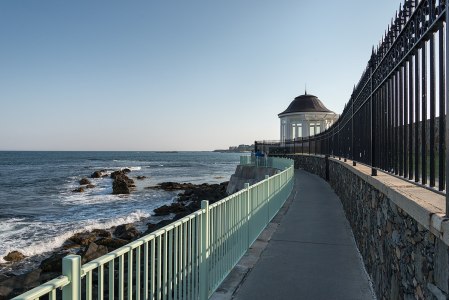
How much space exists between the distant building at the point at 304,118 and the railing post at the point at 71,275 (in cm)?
3516

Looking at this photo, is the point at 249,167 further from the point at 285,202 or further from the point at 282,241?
the point at 282,241

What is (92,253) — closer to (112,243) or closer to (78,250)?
(112,243)

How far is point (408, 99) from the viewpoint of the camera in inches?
159

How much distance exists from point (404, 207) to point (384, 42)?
2666mm

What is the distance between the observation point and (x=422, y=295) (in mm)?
2658

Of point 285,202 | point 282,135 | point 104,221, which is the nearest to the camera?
point 285,202

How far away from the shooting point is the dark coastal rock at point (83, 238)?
13377 mm

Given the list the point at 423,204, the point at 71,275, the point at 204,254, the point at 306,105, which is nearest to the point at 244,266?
the point at 204,254

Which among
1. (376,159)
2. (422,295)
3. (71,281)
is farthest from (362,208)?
(71,281)


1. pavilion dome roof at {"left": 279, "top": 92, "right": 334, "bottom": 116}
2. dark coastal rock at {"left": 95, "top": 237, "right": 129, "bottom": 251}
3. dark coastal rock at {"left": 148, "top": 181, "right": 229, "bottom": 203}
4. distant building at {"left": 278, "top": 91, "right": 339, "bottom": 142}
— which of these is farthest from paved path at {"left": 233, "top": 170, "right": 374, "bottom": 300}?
pavilion dome roof at {"left": 279, "top": 92, "right": 334, "bottom": 116}

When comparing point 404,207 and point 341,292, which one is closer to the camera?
point 404,207

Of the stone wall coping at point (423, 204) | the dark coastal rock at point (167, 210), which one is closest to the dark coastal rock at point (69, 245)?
the dark coastal rock at point (167, 210)

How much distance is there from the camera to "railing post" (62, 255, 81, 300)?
201 centimetres

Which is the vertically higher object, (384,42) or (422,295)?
(384,42)
